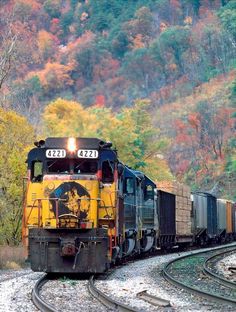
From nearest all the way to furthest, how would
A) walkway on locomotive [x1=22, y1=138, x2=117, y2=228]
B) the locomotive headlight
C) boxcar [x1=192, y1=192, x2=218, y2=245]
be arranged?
1. walkway on locomotive [x1=22, y1=138, x2=117, y2=228]
2. the locomotive headlight
3. boxcar [x1=192, y1=192, x2=218, y2=245]

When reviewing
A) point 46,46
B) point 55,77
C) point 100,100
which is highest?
point 46,46

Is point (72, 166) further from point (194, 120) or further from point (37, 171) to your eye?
point (194, 120)

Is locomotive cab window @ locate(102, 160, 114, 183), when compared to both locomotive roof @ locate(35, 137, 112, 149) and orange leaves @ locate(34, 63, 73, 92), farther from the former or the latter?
orange leaves @ locate(34, 63, 73, 92)

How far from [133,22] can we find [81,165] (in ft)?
557

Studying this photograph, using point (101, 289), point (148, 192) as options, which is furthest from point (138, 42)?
point (101, 289)

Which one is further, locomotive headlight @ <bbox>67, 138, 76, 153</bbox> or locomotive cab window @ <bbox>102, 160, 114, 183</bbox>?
locomotive cab window @ <bbox>102, 160, 114, 183</bbox>

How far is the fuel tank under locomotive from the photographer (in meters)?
18.8

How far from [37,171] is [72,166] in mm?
954

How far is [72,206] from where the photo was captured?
62.8ft

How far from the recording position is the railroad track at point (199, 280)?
1515cm

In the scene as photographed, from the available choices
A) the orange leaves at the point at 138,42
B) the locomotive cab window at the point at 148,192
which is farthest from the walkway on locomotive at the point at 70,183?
the orange leaves at the point at 138,42

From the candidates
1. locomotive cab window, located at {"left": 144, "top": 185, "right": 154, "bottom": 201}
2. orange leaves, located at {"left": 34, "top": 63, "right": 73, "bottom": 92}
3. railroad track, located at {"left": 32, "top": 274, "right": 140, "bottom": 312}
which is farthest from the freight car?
orange leaves, located at {"left": 34, "top": 63, "right": 73, "bottom": 92}

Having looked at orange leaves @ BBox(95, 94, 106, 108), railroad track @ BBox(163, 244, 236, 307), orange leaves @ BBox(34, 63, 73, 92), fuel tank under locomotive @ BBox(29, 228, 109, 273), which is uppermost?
orange leaves @ BBox(34, 63, 73, 92)

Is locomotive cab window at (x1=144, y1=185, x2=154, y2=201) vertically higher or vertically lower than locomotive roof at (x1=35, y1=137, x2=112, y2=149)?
lower
